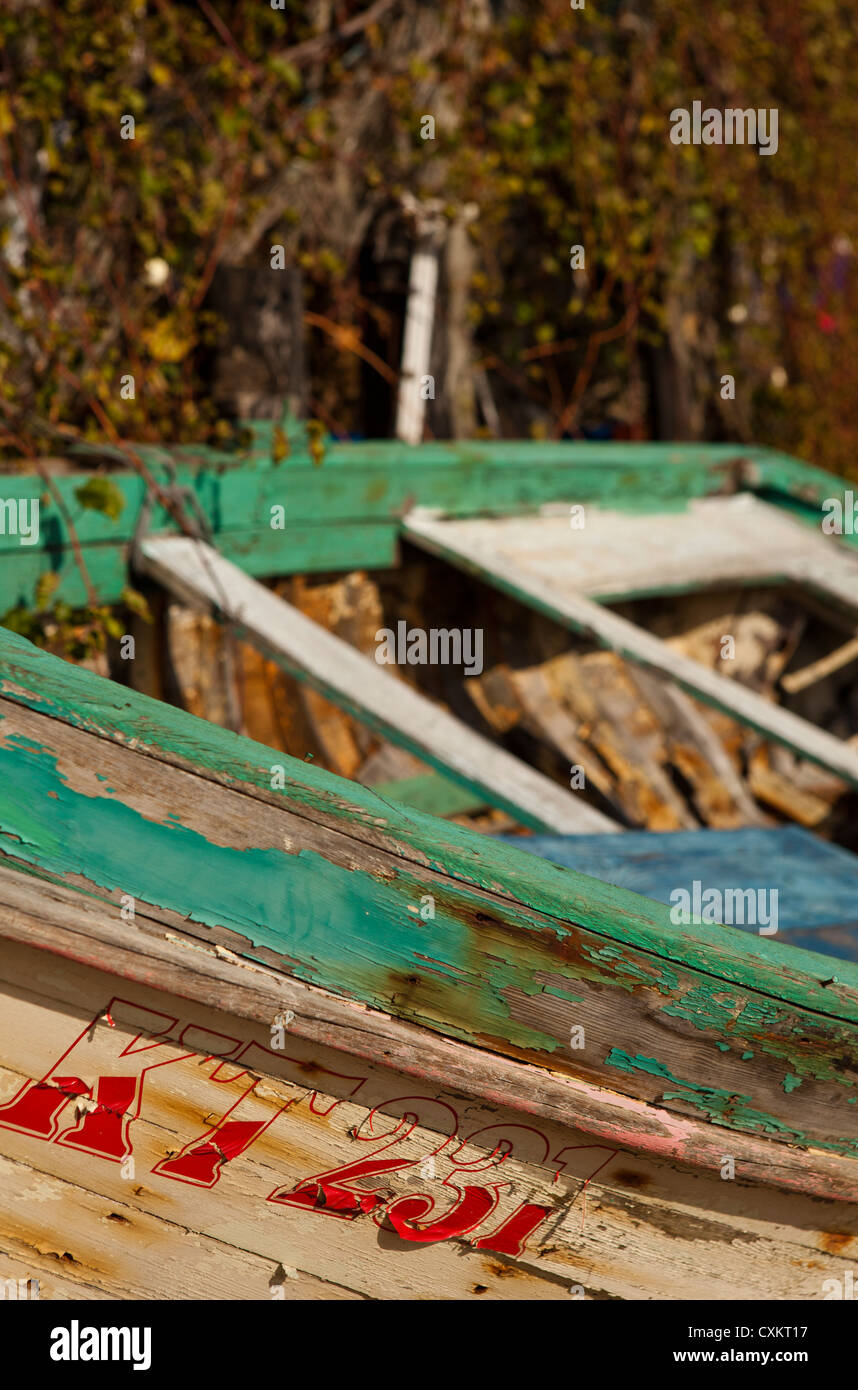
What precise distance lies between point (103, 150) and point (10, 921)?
332 cm

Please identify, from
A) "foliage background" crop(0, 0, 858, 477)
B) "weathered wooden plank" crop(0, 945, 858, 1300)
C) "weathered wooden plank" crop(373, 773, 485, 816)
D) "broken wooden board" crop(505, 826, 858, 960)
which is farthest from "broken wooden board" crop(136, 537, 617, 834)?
"weathered wooden plank" crop(0, 945, 858, 1300)

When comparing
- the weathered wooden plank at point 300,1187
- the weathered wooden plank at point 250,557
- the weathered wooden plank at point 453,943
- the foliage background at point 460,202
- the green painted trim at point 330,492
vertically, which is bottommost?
the weathered wooden plank at point 300,1187

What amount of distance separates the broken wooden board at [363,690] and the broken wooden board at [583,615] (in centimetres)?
52

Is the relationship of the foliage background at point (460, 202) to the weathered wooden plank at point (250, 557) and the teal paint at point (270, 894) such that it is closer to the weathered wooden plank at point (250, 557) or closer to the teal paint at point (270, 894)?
the weathered wooden plank at point (250, 557)

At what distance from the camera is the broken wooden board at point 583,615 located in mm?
2484

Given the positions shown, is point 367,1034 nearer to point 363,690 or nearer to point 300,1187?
point 300,1187

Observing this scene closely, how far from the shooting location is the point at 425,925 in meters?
1.16

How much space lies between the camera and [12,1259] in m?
1.32

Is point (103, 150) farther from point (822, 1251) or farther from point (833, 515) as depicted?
point (822, 1251)

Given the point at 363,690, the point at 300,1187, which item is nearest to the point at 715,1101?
the point at 300,1187

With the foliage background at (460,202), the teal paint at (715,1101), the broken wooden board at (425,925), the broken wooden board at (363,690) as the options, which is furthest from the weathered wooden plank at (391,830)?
the foliage background at (460,202)

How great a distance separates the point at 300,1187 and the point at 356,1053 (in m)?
0.23

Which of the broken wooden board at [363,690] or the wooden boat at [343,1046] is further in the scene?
the broken wooden board at [363,690]
